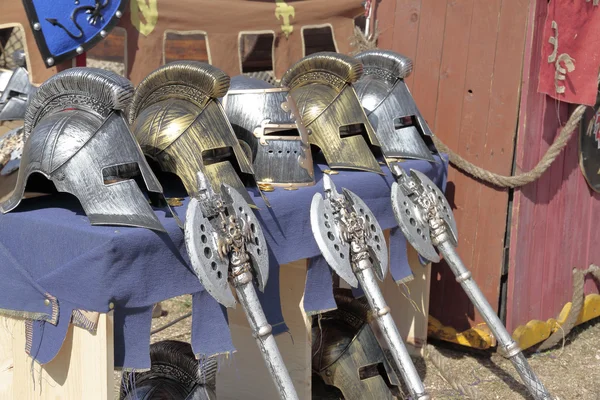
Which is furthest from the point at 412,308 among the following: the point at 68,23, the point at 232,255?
the point at 68,23

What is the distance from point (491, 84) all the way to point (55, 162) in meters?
2.71

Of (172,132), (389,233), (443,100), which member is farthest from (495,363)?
(172,132)

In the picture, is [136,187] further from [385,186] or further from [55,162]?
[385,186]

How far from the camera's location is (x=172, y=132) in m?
3.32

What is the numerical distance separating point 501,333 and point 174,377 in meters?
1.59

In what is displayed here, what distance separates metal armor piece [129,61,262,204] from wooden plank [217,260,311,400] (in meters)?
0.60

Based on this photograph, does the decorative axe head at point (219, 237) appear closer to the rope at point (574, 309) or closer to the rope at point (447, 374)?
the rope at point (447, 374)

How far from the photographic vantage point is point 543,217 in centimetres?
496

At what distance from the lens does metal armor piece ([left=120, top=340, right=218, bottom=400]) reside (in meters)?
3.34

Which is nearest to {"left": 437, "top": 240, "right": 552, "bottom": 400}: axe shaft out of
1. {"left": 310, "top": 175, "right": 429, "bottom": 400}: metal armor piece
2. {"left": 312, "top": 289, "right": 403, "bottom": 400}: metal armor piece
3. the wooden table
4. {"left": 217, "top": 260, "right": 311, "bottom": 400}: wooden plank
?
the wooden table

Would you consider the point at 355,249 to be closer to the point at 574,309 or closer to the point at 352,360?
the point at 352,360

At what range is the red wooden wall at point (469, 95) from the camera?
4664mm

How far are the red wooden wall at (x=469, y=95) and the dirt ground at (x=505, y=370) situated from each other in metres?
0.24

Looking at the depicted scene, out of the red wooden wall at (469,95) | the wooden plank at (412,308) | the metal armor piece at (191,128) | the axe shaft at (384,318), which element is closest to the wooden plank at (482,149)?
the red wooden wall at (469,95)
